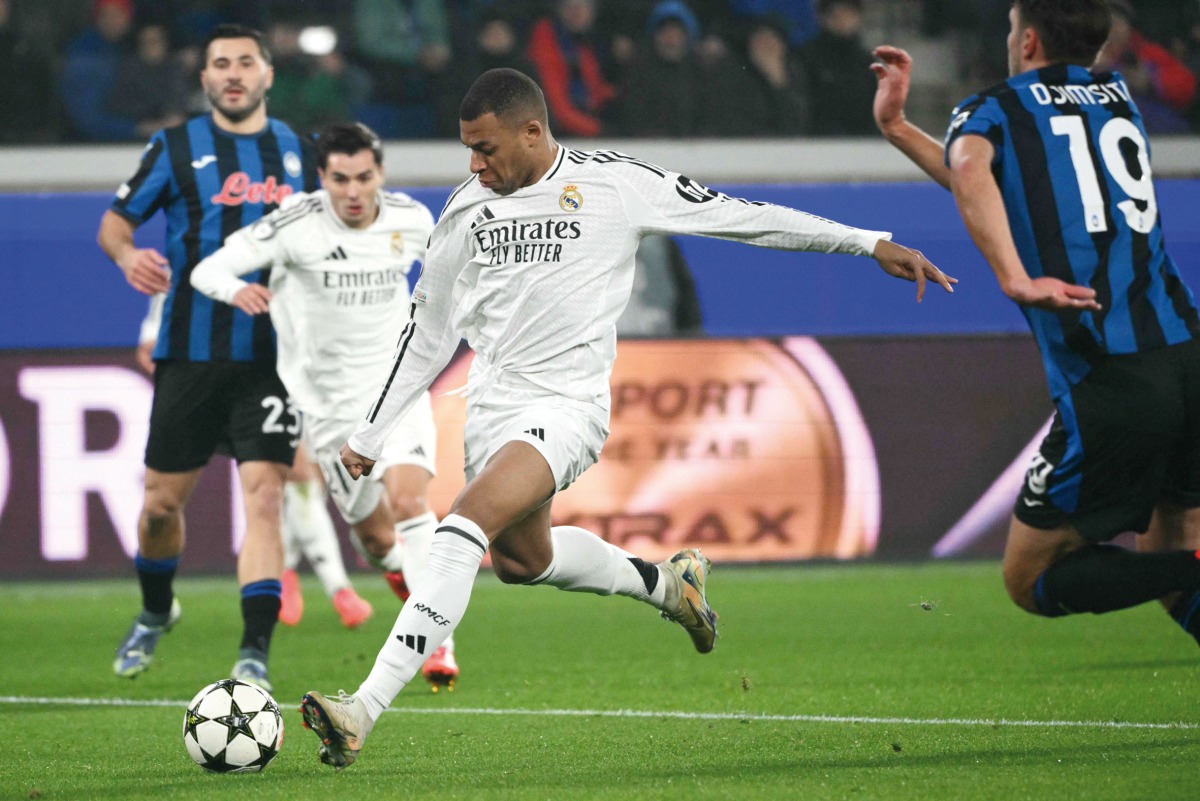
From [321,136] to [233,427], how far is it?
1.17 m

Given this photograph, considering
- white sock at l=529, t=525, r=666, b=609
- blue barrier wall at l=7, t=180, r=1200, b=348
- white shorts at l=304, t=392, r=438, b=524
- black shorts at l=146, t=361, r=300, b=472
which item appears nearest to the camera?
white sock at l=529, t=525, r=666, b=609

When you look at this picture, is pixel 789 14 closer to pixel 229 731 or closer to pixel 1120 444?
pixel 1120 444

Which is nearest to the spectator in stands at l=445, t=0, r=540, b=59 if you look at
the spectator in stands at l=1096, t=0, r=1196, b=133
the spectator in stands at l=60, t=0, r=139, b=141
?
the spectator in stands at l=60, t=0, r=139, b=141

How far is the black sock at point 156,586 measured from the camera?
21.8 ft

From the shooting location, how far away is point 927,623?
7.79 metres

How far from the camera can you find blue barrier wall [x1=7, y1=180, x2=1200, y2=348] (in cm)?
1137

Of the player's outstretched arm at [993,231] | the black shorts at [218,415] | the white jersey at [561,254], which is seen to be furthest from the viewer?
the black shorts at [218,415]

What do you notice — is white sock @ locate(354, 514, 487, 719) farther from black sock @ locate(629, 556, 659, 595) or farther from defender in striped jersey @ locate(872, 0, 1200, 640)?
defender in striped jersey @ locate(872, 0, 1200, 640)

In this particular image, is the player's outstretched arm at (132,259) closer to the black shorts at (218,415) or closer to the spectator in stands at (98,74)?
the black shorts at (218,415)

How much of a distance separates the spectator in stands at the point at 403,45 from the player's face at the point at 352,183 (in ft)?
22.7

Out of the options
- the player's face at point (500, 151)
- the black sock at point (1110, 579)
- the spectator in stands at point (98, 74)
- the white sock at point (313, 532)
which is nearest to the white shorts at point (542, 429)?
the player's face at point (500, 151)

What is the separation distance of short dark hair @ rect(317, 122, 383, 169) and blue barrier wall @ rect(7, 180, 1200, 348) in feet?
16.3

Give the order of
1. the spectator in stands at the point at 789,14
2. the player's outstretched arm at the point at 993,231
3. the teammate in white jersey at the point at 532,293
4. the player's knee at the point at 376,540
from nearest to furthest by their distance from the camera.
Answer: the player's outstretched arm at the point at 993,231, the teammate in white jersey at the point at 532,293, the player's knee at the point at 376,540, the spectator in stands at the point at 789,14

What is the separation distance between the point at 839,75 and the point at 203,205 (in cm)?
774
